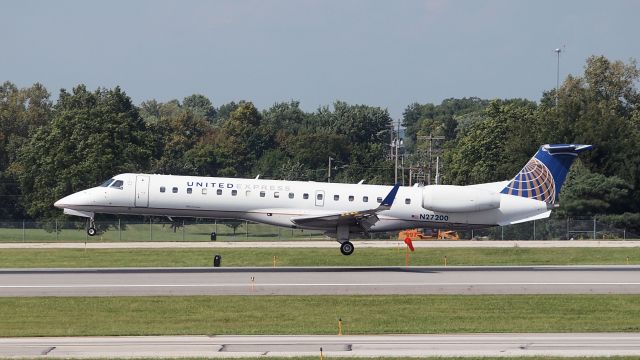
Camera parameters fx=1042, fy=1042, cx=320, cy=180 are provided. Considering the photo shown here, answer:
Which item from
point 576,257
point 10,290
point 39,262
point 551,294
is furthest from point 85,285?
point 576,257

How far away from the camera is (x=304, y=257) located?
46.5 meters

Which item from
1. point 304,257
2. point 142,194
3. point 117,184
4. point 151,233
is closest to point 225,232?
point 151,233

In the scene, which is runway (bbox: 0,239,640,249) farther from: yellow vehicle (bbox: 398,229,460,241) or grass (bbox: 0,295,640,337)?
grass (bbox: 0,295,640,337)

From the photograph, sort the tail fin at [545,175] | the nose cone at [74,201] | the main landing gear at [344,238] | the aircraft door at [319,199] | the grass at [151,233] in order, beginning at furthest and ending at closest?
the grass at [151,233] → the tail fin at [545,175] → the nose cone at [74,201] → the aircraft door at [319,199] → the main landing gear at [344,238]

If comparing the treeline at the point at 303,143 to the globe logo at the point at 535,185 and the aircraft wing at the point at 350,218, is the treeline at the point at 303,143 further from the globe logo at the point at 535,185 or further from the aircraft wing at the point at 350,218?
the aircraft wing at the point at 350,218

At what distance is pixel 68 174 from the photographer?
82.1 meters

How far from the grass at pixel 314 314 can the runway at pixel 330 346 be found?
100cm

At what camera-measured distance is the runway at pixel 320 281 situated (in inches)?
1294

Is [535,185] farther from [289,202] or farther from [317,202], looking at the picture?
[289,202]

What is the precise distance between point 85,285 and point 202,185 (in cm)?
1019

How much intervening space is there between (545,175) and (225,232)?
88.6 ft

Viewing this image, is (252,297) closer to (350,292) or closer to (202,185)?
(350,292)

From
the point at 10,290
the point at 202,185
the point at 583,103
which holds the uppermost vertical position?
the point at 583,103

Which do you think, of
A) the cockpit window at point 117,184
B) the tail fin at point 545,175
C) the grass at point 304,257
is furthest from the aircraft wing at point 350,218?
Answer: the cockpit window at point 117,184
